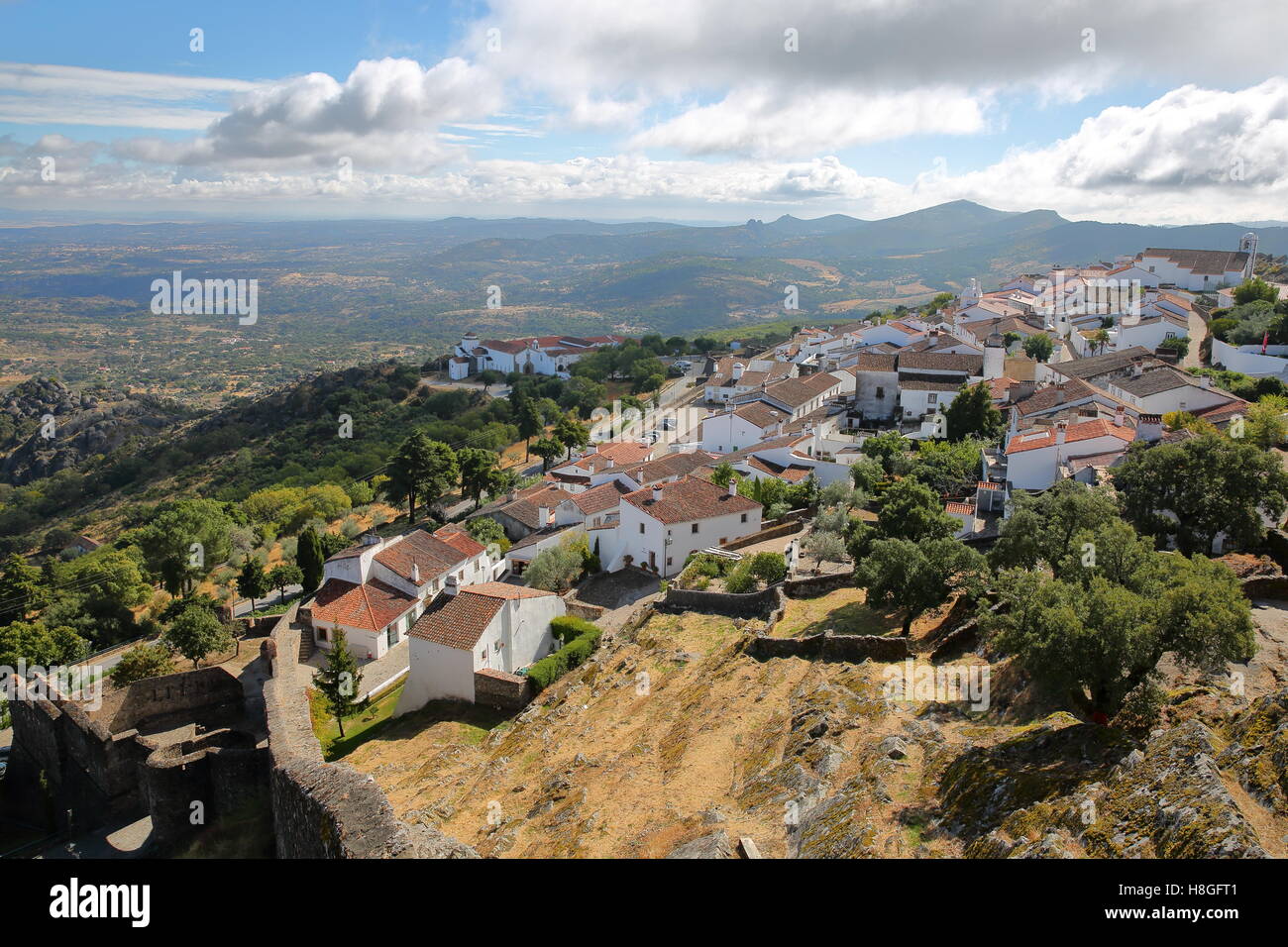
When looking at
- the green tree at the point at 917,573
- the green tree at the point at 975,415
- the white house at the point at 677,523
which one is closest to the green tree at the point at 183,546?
the white house at the point at 677,523

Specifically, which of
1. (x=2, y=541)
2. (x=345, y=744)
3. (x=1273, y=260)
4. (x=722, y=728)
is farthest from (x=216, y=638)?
(x=1273, y=260)

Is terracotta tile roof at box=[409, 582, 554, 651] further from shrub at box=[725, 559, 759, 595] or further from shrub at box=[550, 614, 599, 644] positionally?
shrub at box=[725, 559, 759, 595]

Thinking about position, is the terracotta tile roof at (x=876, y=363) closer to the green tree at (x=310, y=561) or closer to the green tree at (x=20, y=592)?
the green tree at (x=310, y=561)

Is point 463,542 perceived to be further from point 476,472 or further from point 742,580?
point 476,472

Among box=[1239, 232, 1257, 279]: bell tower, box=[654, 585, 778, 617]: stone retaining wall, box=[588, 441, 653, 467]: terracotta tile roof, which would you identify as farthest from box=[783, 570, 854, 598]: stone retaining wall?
box=[1239, 232, 1257, 279]: bell tower

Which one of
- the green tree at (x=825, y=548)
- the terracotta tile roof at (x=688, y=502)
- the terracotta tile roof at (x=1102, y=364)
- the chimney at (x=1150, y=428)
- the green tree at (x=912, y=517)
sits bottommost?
the green tree at (x=825, y=548)
